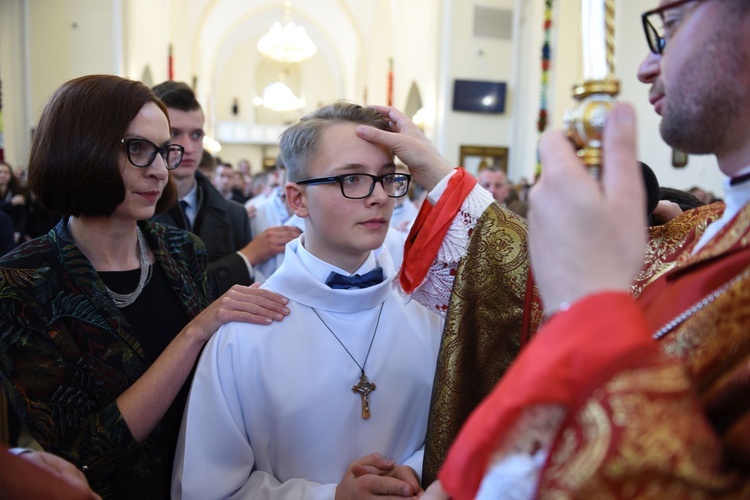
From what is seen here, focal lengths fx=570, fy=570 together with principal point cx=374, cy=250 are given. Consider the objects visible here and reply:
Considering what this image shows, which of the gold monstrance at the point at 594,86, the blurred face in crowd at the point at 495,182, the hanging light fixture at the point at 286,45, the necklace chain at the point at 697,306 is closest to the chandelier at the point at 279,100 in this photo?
the hanging light fixture at the point at 286,45

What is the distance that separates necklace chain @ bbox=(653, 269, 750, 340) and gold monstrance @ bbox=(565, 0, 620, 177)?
0.73ft

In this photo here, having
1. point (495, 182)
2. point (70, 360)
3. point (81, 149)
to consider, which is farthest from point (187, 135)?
point (495, 182)

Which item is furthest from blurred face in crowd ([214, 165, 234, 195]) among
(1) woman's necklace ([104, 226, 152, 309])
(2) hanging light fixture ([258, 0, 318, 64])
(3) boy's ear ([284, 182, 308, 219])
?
(2) hanging light fixture ([258, 0, 318, 64])

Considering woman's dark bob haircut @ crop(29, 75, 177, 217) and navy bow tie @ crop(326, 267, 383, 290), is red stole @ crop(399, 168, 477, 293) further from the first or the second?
woman's dark bob haircut @ crop(29, 75, 177, 217)

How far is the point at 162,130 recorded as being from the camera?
1745 mm

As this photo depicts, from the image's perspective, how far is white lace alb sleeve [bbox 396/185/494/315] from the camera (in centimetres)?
147

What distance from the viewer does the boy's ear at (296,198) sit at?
181 centimetres

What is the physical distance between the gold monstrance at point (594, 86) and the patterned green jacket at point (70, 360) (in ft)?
4.33

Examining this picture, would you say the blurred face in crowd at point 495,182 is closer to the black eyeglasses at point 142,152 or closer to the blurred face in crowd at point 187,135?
the blurred face in crowd at point 187,135

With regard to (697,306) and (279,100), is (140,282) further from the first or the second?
(279,100)

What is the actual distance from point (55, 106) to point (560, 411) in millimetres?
1556

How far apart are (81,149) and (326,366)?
0.91 metres

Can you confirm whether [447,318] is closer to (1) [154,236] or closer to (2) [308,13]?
(1) [154,236]

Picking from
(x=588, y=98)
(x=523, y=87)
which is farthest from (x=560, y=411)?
(x=523, y=87)
